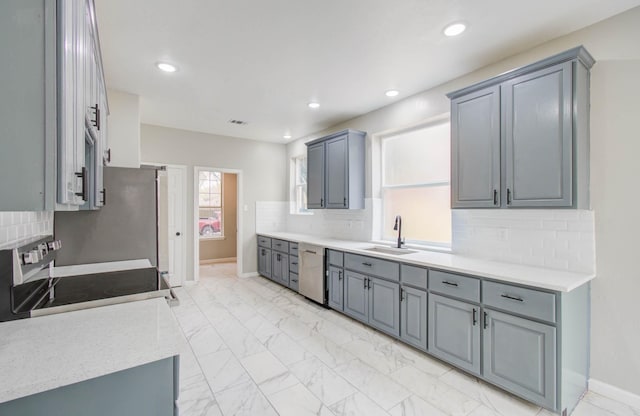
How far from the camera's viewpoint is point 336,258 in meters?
3.73

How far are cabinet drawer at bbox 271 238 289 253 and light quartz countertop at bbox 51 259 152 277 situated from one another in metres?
2.37

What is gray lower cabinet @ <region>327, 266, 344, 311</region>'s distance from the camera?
364cm

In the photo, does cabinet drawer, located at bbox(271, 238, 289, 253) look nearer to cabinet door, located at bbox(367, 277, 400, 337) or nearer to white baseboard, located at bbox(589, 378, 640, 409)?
cabinet door, located at bbox(367, 277, 400, 337)

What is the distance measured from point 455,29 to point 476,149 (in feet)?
3.12

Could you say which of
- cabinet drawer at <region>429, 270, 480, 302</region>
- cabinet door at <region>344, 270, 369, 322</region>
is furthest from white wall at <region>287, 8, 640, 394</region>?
cabinet door at <region>344, 270, 369, 322</region>

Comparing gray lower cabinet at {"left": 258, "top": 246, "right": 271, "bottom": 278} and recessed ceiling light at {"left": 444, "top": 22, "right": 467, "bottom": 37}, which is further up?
recessed ceiling light at {"left": 444, "top": 22, "right": 467, "bottom": 37}

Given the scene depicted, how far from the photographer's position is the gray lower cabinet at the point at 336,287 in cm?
364

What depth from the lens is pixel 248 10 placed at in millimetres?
2029

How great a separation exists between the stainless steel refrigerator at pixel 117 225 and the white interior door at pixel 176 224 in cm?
227

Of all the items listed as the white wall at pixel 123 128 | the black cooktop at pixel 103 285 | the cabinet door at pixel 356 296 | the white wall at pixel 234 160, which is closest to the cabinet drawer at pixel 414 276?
the cabinet door at pixel 356 296

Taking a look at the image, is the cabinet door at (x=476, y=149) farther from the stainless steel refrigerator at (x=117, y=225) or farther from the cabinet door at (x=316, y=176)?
the stainless steel refrigerator at (x=117, y=225)

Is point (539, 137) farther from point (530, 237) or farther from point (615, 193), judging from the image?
point (530, 237)

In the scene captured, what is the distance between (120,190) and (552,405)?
3.71 meters

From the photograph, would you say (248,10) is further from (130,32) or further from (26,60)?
(26,60)
